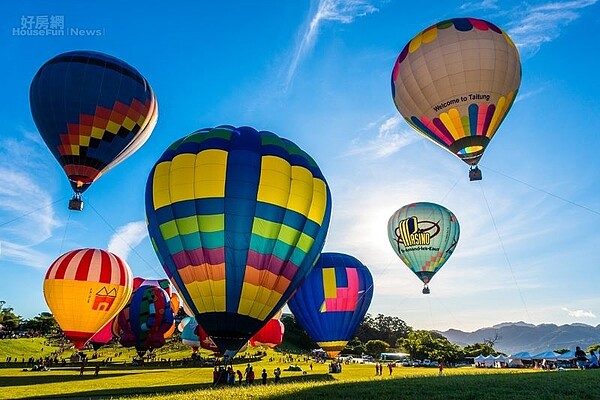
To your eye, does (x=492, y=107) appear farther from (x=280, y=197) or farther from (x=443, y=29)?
(x=280, y=197)

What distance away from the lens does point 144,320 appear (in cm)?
3531

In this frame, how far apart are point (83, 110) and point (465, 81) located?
20.0 m

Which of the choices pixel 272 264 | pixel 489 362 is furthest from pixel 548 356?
pixel 272 264

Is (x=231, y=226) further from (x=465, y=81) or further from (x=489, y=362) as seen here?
(x=489, y=362)

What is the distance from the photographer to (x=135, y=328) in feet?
115

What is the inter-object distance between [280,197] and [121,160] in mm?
13992

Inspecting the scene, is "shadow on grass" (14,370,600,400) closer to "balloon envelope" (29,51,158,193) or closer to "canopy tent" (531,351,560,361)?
"balloon envelope" (29,51,158,193)

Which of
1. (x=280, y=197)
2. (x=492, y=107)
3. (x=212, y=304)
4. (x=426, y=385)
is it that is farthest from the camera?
(x=492, y=107)

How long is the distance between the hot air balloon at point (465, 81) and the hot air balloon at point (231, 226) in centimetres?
954

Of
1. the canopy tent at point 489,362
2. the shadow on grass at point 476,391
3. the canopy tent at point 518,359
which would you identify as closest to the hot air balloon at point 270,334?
the shadow on grass at point 476,391

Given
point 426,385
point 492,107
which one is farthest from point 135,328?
point 492,107

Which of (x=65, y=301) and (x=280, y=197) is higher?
(x=280, y=197)

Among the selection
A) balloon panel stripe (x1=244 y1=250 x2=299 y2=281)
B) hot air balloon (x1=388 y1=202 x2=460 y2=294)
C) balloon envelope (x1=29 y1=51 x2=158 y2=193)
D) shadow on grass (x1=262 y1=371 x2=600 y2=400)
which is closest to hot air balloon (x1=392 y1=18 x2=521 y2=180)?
hot air balloon (x1=388 y1=202 x2=460 y2=294)

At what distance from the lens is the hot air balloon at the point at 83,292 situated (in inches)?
1034
